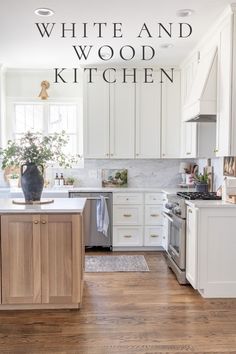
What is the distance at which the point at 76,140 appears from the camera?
239 inches

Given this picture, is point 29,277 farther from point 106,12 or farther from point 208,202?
point 106,12

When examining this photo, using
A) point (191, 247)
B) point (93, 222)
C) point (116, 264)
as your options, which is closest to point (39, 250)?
point (191, 247)

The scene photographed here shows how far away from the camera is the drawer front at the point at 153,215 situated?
540cm

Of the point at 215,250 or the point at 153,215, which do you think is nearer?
the point at 215,250

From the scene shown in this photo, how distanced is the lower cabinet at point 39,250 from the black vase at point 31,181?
1.35 ft

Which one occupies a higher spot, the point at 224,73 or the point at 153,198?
the point at 224,73

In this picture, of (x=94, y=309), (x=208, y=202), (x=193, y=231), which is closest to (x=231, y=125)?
(x=208, y=202)

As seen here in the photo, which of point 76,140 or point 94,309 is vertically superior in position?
point 76,140

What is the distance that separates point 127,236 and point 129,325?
2495mm

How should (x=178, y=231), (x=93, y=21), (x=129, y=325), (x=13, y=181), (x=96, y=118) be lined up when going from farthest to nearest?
(x=13, y=181) → (x=96, y=118) → (x=178, y=231) → (x=93, y=21) → (x=129, y=325)

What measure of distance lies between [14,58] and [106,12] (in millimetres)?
2129

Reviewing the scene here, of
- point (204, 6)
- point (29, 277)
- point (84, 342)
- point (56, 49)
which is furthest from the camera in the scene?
point (56, 49)

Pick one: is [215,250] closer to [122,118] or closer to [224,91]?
[224,91]

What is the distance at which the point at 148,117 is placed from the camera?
5566 mm
